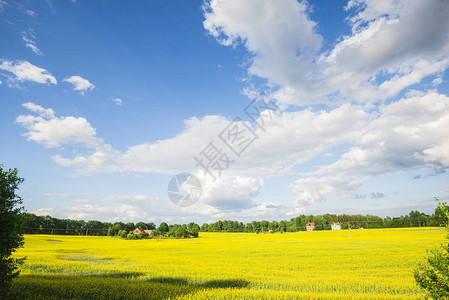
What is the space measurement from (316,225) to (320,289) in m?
178

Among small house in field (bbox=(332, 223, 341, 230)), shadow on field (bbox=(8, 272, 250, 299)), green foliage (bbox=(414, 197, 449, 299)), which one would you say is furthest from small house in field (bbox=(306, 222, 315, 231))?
green foliage (bbox=(414, 197, 449, 299))

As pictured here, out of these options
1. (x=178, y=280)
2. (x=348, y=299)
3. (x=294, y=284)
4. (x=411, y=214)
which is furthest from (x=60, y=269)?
(x=411, y=214)

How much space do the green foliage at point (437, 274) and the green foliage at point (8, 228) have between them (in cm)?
1470

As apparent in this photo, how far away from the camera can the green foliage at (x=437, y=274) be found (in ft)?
22.0

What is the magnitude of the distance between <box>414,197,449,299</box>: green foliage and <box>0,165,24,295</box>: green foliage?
48.2 feet

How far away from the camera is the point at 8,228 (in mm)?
9867

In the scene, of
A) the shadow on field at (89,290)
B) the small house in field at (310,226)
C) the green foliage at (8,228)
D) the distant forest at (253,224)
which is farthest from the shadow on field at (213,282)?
the small house in field at (310,226)

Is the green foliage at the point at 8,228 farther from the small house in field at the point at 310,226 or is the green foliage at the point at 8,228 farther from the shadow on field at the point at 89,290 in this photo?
the small house in field at the point at 310,226

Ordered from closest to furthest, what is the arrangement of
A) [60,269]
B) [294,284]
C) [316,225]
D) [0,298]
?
[0,298]
[294,284]
[60,269]
[316,225]

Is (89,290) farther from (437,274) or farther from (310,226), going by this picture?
(310,226)

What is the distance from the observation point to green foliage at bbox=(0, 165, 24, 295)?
9.55 meters

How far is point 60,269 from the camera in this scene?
1973 centimetres

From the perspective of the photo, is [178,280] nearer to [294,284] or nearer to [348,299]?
[294,284]

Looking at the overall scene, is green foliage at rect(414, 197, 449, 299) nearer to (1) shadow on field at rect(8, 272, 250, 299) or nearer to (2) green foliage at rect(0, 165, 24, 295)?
(1) shadow on field at rect(8, 272, 250, 299)
